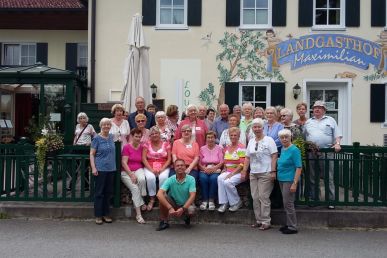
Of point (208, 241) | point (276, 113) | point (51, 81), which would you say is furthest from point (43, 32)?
point (208, 241)

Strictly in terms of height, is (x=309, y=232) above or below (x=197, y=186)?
below

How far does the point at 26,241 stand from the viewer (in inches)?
262

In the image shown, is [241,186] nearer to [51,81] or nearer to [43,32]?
[51,81]

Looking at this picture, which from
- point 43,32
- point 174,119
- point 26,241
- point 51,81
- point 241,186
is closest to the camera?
point 26,241

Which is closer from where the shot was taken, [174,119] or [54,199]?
[54,199]

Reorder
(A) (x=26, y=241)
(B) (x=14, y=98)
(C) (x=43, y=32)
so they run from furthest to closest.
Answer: (C) (x=43, y=32), (B) (x=14, y=98), (A) (x=26, y=241)

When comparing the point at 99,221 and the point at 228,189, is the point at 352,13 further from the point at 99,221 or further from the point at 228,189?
the point at 99,221

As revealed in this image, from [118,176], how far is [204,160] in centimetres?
140

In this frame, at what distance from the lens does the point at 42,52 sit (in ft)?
59.7

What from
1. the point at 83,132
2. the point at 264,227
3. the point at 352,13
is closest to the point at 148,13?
the point at 352,13

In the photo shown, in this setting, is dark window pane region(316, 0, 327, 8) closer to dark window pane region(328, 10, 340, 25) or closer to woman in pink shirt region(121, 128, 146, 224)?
dark window pane region(328, 10, 340, 25)

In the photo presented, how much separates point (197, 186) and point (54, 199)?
2.37 meters

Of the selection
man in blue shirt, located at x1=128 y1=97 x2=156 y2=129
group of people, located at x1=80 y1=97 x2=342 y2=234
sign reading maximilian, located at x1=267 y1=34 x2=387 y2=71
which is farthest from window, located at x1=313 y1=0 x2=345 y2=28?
man in blue shirt, located at x1=128 y1=97 x2=156 y2=129

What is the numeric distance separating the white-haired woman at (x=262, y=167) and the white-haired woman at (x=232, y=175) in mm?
281
